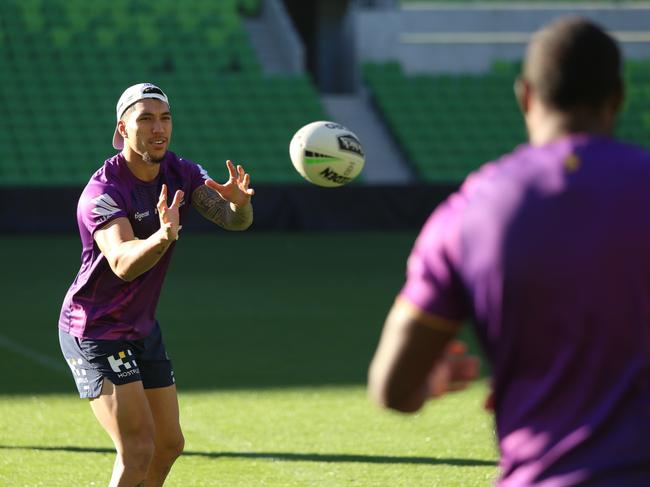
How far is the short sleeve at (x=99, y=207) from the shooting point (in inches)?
195

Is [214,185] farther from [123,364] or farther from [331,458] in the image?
[331,458]

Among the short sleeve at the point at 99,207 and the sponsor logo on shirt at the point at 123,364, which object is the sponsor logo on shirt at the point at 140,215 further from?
the sponsor logo on shirt at the point at 123,364

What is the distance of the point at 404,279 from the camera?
16031 millimetres

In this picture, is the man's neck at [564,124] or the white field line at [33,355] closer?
the man's neck at [564,124]

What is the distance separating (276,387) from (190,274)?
7944mm

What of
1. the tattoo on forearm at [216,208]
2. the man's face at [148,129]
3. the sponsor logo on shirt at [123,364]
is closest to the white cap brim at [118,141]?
the man's face at [148,129]

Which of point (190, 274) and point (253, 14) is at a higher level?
point (190, 274)

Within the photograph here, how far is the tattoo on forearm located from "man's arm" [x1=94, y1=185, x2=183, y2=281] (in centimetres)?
65

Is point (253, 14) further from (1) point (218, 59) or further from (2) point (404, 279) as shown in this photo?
(2) point (404, 279)

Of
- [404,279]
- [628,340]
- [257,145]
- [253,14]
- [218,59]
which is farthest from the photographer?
[253,14]

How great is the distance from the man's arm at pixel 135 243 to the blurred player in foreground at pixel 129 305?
0.01 m

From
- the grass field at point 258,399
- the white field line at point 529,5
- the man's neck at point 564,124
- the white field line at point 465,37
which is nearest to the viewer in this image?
the man's neck at point 564,124

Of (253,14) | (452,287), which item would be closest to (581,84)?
(452,287)

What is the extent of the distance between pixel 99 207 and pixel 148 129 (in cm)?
48
